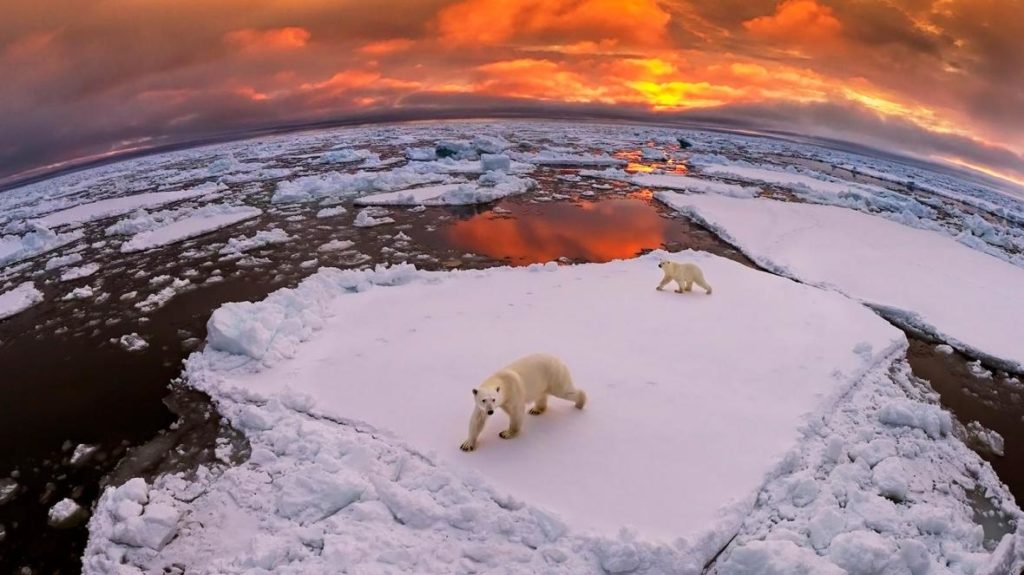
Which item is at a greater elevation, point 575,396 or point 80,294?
point 575,396

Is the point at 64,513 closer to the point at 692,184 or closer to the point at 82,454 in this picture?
the point at 82,454

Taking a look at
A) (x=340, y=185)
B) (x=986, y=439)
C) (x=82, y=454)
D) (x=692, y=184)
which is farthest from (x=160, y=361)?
(x=692, y=184)

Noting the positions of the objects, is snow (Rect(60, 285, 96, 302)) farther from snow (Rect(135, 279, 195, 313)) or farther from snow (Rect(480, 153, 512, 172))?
snow (Rect(480, 153, 512, 172))

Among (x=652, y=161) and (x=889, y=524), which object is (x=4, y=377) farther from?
(x=652, y=161)

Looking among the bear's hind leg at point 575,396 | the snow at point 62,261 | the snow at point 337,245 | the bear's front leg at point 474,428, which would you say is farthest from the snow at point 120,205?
the bear's hind leg at point 575,396

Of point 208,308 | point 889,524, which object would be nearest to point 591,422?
point 889,524
